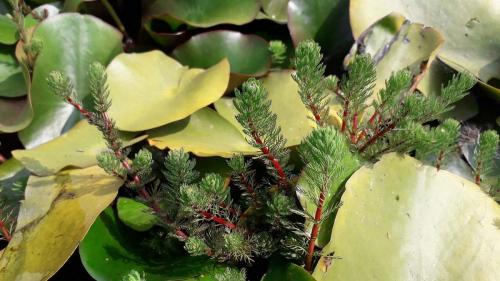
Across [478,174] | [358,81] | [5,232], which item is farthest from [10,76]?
[478,174]

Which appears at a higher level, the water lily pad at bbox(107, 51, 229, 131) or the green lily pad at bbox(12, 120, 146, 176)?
the water lily pad at bbox(107, 51, 229, 131)

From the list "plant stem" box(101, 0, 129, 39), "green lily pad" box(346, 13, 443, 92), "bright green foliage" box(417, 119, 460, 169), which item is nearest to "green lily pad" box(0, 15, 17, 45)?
"plant stem" box(101, 0, 129, 39)

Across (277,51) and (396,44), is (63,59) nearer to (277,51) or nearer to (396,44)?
(277,51)

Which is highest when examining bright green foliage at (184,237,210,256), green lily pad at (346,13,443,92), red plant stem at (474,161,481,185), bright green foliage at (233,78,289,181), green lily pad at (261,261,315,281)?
bright green foliage at (233,78,289,181)

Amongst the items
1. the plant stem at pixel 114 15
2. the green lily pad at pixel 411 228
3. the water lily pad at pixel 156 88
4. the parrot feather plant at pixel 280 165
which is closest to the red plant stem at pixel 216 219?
the parrot feather plant at pixel 280 165

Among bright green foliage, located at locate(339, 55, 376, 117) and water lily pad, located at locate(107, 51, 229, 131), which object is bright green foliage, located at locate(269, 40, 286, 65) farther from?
bright green foliage, located at locate(339, 55, 376, 117)

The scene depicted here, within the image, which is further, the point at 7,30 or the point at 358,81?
the point at 7,30

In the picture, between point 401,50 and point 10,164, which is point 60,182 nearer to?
point 10,164
